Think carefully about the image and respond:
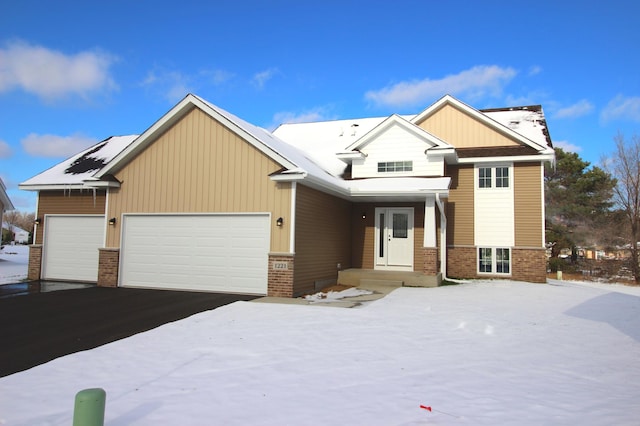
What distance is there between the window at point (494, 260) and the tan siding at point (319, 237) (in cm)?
482

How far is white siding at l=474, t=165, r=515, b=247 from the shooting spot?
15.5 meters

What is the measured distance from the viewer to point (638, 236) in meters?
22.5

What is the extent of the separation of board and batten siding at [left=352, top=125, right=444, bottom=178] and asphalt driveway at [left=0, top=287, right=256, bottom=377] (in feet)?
23.4

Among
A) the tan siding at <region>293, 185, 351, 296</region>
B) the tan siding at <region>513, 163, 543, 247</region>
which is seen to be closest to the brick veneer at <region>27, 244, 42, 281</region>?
the tan siding at <region>293, 185, 351, 296</region>

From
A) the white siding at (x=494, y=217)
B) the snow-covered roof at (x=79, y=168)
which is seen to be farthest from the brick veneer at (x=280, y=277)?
the white siding at (x=494, y=217)

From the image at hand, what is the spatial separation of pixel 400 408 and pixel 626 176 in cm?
2542

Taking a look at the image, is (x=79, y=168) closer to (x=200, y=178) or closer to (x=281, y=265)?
(x=200, y=178)

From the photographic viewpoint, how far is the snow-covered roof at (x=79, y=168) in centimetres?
1439

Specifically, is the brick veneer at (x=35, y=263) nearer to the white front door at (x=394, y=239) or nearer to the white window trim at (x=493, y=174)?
the white front door at (x=394, y=239)

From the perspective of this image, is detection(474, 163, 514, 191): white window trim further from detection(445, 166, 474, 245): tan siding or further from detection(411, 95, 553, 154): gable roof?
detection(411, 95, 553, 154): gable roof

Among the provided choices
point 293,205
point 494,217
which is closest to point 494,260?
point 494,217

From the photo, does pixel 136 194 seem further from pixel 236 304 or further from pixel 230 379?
pixel 230 379

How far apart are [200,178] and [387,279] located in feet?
19.8

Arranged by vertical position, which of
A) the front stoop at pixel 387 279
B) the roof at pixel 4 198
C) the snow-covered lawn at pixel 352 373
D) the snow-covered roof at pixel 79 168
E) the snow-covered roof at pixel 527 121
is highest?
the snow-covered roof at pixel 527 121
